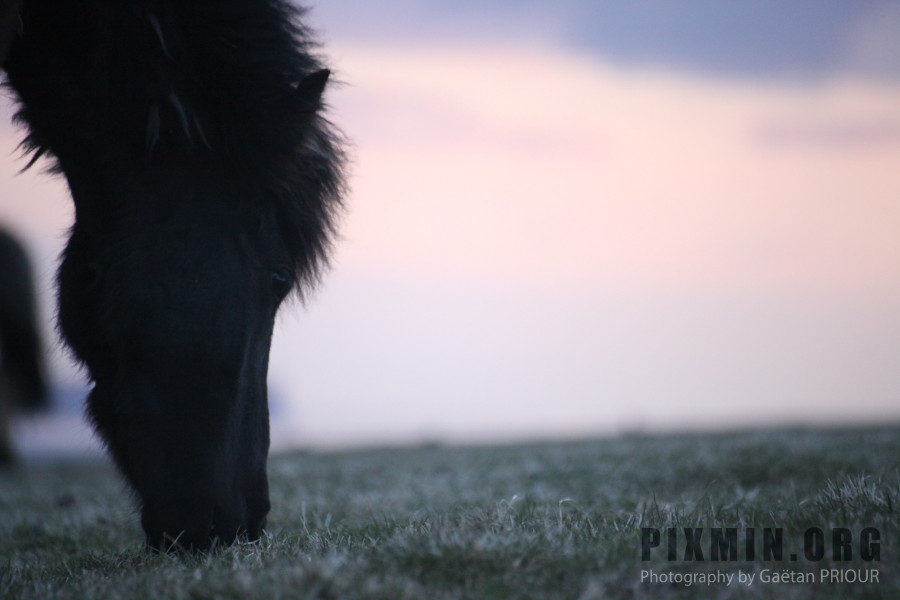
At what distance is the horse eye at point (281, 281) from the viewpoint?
3.96 metres

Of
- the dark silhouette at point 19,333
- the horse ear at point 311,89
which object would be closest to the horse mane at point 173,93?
the horse ear at point 311,89

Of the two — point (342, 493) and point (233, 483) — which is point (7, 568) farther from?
point (342, 493)

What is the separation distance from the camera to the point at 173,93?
3.77m

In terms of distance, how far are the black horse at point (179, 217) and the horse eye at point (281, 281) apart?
0.01m

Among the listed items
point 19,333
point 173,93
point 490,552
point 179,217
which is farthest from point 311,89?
point 19,333

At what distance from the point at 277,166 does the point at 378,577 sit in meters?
2.11

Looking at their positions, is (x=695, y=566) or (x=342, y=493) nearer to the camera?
(x=695, y=566)

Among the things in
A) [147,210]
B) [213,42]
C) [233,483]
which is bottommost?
[233,483]

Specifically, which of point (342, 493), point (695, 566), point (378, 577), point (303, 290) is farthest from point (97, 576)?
point (342, 493)

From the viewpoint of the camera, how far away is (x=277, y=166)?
3.91m

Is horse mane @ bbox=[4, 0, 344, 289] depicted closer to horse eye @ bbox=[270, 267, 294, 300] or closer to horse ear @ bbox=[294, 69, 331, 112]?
horse ear @ bbox=[294, 69, 331, 112]

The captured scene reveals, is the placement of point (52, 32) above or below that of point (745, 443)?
above

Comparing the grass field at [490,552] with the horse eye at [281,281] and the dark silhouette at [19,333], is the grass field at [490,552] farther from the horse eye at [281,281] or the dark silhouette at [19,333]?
the dark silhouette at [19,333]

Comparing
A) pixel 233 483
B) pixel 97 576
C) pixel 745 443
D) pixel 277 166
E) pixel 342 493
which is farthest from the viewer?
pixel 745 443
